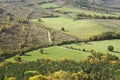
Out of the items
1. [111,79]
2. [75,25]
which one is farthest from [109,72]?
[75,25]

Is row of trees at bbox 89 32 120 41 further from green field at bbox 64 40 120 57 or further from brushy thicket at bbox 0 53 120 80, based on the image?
brushy thicket at bbox 0 53 120 80

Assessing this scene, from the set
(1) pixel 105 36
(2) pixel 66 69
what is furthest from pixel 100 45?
(2) pixel 66 69

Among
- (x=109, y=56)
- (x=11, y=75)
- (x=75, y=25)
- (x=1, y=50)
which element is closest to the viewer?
(x=11, y=75)

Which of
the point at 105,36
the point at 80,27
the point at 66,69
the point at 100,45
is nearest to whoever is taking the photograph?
the point at 66,69

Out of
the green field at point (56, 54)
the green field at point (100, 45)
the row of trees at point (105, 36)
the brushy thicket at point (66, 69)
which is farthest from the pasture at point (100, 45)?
the brushy thicket at point (66, 69)

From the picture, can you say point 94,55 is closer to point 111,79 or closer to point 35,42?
point 111,79

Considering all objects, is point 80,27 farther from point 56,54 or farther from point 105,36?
point 56,54
